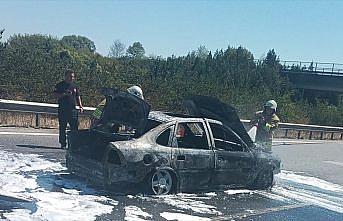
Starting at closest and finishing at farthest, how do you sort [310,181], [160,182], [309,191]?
[160,182] → [309,191] → [310,181]

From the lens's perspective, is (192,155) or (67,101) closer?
(192,155)

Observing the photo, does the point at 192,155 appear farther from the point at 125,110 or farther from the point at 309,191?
the point at 309,191

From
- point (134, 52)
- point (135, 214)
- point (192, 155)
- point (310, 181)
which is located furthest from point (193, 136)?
point (134, 52)

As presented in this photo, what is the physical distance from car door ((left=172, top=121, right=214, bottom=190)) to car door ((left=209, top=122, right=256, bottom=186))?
18 centimetres

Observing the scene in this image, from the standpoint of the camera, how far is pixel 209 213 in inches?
296

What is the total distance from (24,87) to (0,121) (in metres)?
3.85

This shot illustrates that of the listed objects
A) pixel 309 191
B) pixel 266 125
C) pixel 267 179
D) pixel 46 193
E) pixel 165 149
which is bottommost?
pixel 309 191

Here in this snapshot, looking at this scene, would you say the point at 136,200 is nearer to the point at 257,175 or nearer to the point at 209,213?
the point at 209,213

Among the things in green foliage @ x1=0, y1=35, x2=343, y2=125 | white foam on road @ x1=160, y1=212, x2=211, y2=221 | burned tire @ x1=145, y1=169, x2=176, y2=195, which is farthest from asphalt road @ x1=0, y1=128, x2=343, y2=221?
green foliage @ x1=0, y1=35, x2=343, y2=125

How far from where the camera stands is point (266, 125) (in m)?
11.1

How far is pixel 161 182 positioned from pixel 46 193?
5.77 feet

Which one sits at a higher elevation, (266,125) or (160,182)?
(266,125)

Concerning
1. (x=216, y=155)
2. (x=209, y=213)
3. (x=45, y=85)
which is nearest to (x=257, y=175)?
(x=216, y=155)

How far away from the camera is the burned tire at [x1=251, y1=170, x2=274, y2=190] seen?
9772 millimetres
